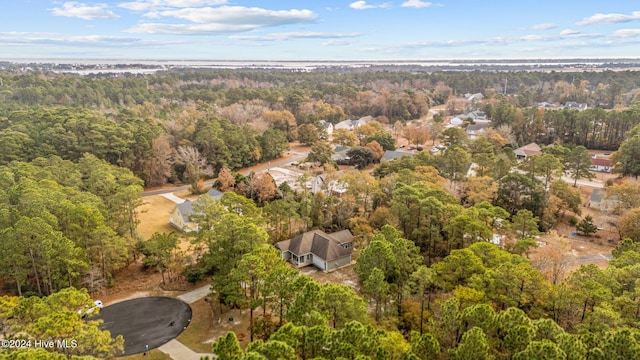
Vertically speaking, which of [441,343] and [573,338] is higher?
[573,338]

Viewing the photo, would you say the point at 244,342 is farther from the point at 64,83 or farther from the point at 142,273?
the point at 64,83

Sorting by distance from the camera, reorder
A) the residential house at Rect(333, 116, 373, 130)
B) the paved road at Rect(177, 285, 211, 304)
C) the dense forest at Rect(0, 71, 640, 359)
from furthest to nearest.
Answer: the residential house at Rect(333, 116, 373, 130)
the paved road at Rect(177, 285, 211, 304)
the dense forest at Rect(0, 71, 640, 359)

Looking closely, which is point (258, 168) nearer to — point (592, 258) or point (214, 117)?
point (214, 117)

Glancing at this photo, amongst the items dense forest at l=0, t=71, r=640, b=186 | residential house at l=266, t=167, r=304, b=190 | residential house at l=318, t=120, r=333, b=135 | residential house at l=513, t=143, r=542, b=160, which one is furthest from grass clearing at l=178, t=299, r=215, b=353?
residential house at l=513, t=143, r=542, b=160

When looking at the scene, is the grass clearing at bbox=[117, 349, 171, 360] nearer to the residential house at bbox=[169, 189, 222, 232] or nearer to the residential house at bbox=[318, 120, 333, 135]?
the residential house at bbox=[169, 189, 222, 232]

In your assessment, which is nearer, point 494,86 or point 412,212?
point 412,212

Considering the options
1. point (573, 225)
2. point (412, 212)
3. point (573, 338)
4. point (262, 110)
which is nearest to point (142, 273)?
point (412, 212)

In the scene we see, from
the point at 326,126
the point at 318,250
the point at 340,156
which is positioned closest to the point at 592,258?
the point at 318,250

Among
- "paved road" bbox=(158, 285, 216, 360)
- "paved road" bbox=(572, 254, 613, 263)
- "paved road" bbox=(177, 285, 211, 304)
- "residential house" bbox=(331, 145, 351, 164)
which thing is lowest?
"paved road" bbox=(572, 254, 613, 263)

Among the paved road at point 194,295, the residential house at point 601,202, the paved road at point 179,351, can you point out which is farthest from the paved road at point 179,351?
the residential house at point 601,202

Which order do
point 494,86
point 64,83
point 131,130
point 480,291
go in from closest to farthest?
1. point 480,291
2. point 131,130
3. point 64,83
4. point 494,86
